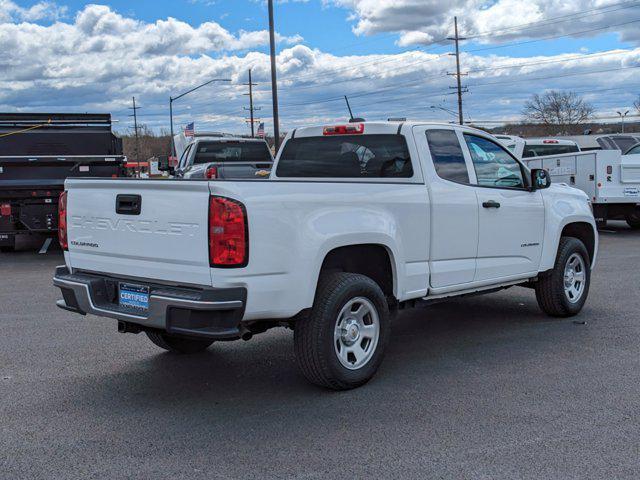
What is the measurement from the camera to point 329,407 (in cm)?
478

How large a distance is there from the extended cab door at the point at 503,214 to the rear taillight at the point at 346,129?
94cm

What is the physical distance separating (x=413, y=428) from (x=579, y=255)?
3941mm

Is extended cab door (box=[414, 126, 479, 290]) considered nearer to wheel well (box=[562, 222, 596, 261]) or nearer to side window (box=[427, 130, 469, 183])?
side window (box=[427, 130, 469, 183])

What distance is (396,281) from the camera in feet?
17.8

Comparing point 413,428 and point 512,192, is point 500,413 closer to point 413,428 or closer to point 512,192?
point 413,428

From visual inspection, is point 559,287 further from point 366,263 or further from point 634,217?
point 634,217

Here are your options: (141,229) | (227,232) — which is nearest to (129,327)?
(141,229)

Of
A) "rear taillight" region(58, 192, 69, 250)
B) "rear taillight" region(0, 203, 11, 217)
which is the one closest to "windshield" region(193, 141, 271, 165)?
"rear taillight" region(0, 203, 11, 217)

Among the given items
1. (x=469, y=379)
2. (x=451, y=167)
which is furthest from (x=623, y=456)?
(x=451, y=167)

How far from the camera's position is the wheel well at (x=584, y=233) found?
25.3ft

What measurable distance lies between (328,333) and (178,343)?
1.77 meters

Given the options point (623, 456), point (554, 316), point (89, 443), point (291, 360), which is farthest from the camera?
point (554, 316)

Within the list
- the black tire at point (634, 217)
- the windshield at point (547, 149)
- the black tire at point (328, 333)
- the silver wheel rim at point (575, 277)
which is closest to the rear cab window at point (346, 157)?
the black tire at point (328, 333)

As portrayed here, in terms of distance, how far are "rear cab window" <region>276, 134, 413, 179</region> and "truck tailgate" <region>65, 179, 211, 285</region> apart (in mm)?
2087
